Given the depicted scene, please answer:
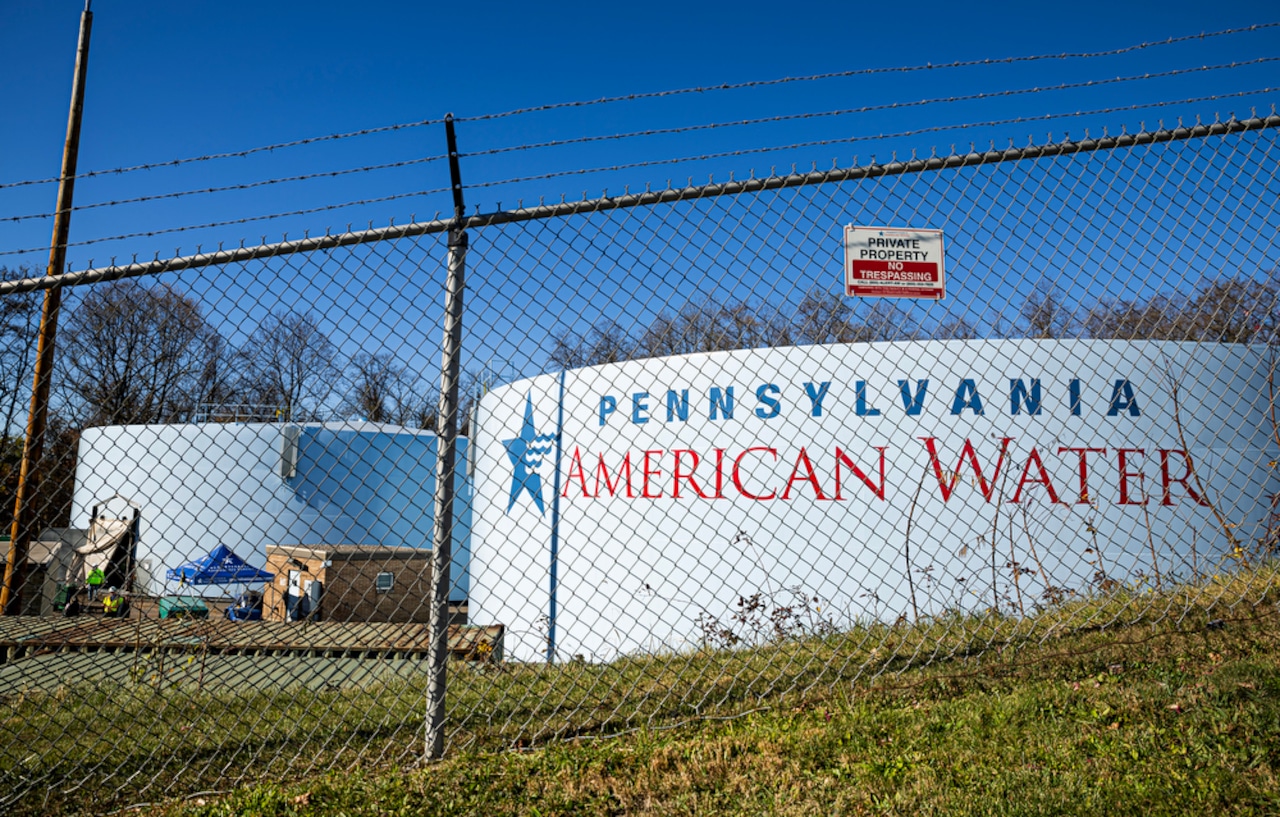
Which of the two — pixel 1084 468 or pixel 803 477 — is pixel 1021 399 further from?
pixel 803 477

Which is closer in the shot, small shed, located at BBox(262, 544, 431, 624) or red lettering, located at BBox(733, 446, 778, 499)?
red lettering, located at BBox(733, 446, 778, 499)

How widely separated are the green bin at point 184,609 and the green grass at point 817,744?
1220mm

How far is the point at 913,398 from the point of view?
813cm

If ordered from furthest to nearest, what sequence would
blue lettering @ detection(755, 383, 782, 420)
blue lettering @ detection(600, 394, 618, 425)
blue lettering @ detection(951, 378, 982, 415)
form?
1. blue lettering @ detection(600, 394, 618, 425)
2. blue lettering @ detection(755, 383, 782, 420)
3. blue lettering @ detection(951, 378, 982, 415)

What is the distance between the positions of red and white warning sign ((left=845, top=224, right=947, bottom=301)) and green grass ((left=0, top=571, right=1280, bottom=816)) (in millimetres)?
1417

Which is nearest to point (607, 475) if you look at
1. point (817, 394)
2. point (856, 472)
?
point (817, 394)

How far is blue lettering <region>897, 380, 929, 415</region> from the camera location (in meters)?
8.10

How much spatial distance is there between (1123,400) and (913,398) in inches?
78.2

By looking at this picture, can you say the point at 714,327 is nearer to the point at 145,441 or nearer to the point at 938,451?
the point at 938,451

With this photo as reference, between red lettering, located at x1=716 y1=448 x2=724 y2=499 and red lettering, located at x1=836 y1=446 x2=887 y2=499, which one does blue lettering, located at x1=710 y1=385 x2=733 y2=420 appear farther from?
red lettering, located at x1=836 y1=446 x2=887 y2=499

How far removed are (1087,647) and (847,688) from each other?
99cm

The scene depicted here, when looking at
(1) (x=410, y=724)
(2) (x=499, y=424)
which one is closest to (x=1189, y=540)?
(1) (x=410, y=724)

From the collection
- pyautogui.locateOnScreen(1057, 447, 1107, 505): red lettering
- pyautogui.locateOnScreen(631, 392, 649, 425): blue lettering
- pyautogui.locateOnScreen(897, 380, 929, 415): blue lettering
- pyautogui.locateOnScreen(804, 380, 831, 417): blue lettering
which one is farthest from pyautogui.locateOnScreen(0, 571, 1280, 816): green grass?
pyautogui.locateOnScreen(631, 392, 649, 425): blue lettering

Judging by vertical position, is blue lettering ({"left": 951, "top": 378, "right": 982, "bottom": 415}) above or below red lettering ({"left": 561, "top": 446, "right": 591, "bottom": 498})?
above
